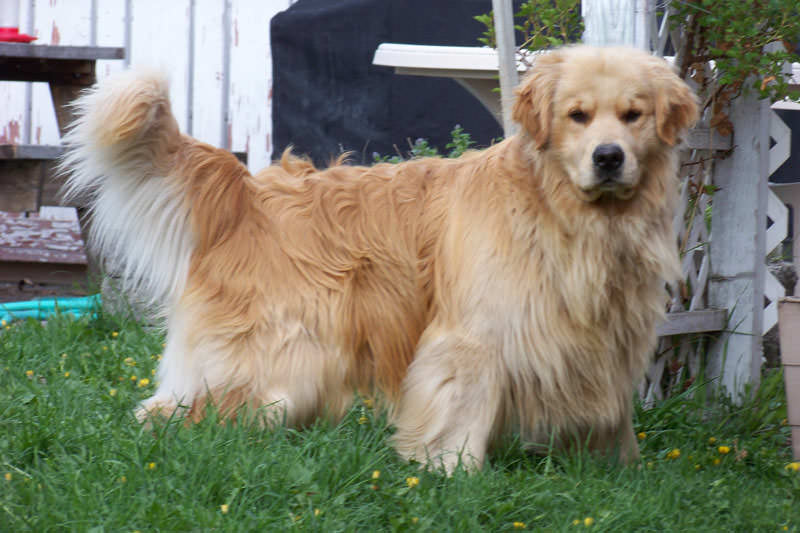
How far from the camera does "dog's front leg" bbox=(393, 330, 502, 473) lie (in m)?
3.13

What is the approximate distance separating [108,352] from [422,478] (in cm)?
202

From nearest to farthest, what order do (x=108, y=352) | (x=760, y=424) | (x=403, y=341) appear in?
1. (x=403, y=341)
2. (x=760, y=424)
3. (x=108, y=352)

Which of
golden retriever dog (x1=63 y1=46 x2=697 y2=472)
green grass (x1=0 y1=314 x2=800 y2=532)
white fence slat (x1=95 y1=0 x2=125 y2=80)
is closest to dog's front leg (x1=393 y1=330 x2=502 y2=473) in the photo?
golden retriever dog (x1=63 y1=46 x2=697 y2=472)

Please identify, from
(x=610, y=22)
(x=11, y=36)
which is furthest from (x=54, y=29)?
(x=610, y=22)

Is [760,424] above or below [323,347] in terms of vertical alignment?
below

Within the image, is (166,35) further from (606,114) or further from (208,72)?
(606,114)

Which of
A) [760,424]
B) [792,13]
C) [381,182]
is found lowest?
[760,424]

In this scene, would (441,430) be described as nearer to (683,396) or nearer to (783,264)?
(683,396)

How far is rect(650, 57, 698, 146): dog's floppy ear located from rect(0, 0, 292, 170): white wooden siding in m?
4.97

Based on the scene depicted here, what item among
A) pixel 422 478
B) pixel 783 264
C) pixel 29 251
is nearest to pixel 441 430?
pixel 422 478

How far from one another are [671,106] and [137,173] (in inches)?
73.2

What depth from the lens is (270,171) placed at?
11.9ft

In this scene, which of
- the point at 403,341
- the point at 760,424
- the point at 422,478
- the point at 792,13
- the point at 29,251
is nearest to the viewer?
the point at 422,478

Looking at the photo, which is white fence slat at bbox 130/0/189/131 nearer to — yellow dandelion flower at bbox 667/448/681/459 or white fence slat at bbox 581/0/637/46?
white fence slat at bbox 581/0/637/46
